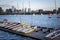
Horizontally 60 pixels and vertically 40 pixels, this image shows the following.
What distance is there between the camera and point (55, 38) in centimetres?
2384

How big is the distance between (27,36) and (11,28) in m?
9.70

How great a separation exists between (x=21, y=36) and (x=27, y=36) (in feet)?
8.83

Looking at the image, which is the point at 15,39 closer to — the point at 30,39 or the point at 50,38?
the point at 30,39

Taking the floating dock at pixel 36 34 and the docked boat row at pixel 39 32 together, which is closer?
the docked boat row at pixel 39 32

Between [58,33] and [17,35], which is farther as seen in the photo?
[17,35]

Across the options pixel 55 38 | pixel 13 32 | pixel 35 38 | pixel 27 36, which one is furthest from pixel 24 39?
pixel 55 38

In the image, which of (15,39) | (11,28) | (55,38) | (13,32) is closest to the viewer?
(55,38)

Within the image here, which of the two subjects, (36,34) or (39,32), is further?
(39,32)

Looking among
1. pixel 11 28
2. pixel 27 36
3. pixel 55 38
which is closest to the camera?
pixel 55 38

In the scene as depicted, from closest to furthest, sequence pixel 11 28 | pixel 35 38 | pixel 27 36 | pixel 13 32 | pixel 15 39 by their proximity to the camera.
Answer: pixel 35 38 → pixel 27 36 → pixel 15 39 → pixel 13 32 → pixel 11 28

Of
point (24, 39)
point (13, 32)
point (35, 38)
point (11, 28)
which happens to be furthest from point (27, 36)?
point (11, 28)

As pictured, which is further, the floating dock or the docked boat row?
the floating dock

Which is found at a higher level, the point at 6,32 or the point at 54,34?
the point at 54,34

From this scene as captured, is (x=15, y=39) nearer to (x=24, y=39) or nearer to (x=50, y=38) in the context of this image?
(x=24, y=39)
